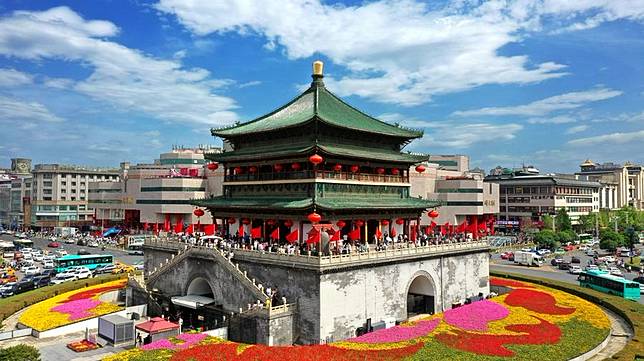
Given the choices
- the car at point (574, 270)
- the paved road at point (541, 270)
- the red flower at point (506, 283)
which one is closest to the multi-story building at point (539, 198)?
the paved road at point (541, 270)

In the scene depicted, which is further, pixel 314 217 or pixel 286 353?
pixel 314 217

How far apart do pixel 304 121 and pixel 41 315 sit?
29212 mm

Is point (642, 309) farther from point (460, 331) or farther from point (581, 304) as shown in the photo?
point (460, 331)

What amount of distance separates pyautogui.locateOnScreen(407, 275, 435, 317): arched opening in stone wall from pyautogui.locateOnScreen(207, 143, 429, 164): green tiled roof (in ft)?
39.2

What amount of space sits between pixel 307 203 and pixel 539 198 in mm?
100925

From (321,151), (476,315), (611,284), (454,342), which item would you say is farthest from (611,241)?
(321,151)

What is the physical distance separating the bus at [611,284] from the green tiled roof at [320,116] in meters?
27.3

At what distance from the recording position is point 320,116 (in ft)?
148

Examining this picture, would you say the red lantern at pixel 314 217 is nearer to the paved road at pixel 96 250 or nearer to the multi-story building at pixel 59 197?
the paved road at pixel 96 250

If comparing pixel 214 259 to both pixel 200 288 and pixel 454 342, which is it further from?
pixel 454 342

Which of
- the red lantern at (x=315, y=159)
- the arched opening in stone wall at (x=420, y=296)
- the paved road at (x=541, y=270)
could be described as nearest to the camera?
the red lantern at (x=315, y=159)

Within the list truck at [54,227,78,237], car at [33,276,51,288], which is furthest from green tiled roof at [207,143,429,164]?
truck at [54,227,78,237]

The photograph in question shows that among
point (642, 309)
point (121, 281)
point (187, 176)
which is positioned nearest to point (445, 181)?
point (187, 176)

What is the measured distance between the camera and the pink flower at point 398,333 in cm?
3527
